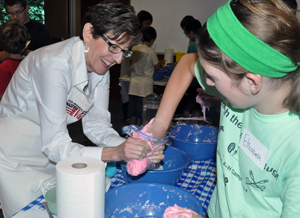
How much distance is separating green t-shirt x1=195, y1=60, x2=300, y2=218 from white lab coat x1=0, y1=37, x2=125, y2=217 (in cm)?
60

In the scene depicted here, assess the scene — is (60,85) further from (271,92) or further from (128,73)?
(128,73)

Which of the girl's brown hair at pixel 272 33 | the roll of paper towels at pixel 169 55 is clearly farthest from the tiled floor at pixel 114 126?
the girl's brown hair at pixel 272 33

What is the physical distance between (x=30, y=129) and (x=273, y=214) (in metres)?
1.25

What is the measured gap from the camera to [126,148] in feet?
4.27

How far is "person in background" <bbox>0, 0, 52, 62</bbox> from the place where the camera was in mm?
3537

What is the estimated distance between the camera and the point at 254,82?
2.67 ft

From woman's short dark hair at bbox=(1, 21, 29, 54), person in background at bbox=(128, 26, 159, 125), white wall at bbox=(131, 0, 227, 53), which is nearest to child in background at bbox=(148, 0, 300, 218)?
woman's short dark hair at bbox=(1, 21, 29, 54)

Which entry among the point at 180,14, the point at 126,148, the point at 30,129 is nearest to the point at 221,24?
the point at 126,148

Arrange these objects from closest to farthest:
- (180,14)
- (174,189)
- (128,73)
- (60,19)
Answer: (174,189) < (128,73) < (180,14) < (60,19)

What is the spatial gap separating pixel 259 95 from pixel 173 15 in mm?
5594

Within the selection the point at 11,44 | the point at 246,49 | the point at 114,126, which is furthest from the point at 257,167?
the point at 114,126

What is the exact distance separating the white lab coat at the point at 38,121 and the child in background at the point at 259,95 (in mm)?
687

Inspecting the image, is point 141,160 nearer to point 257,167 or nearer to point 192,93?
point 257,167

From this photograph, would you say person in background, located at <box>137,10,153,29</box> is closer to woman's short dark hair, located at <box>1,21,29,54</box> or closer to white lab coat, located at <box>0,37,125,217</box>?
woman's short dark hair, located at <box>1,21,29,54</box>
